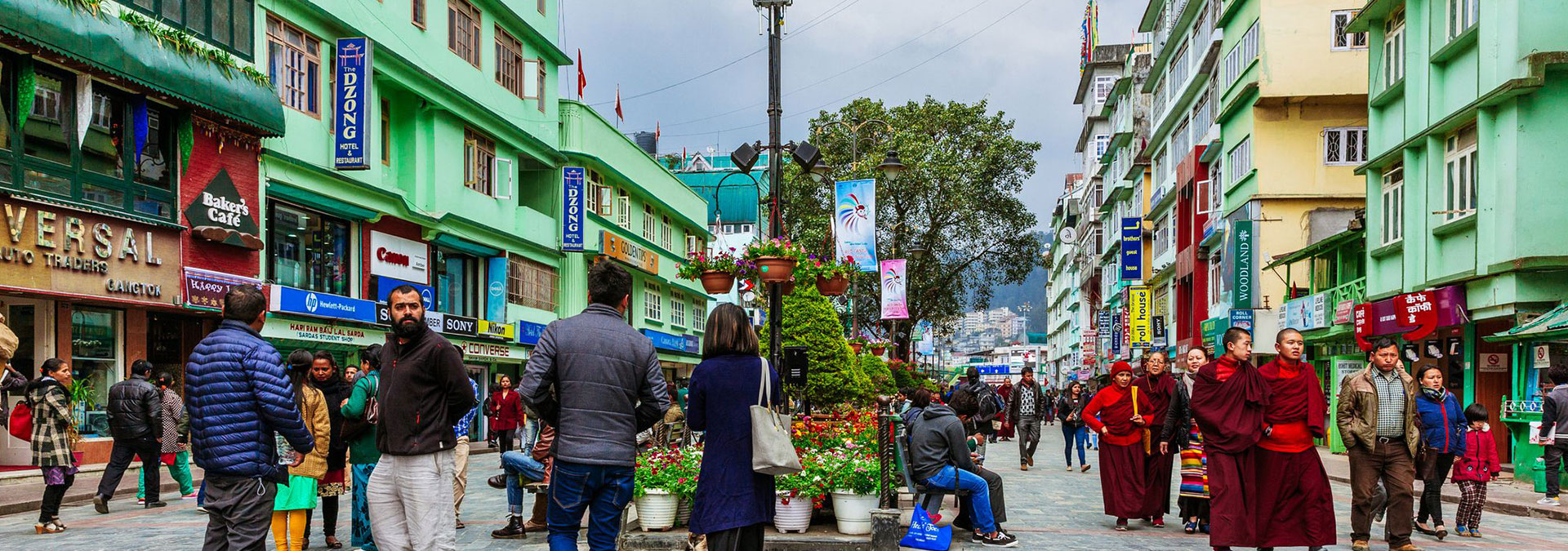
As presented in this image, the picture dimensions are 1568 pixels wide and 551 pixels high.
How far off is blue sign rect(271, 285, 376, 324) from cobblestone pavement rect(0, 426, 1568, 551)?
7001mm

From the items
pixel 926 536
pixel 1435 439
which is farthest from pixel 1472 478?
pixel 926 536

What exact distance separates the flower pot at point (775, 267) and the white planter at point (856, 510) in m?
3.36

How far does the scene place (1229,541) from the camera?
9.12m

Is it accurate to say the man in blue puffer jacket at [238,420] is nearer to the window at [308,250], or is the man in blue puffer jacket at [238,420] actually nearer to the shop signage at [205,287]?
the shop signage at [205,287]

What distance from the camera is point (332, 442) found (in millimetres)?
9406

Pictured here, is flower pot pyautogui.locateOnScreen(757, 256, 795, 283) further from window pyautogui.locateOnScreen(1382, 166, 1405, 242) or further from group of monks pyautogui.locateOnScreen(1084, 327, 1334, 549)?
window pyautogui.locateOnScreen(1382, 166, 1405, 242)

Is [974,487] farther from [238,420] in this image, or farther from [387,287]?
[387,287]

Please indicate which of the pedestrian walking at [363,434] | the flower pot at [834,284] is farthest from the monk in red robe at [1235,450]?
the flower pot at [834,284]

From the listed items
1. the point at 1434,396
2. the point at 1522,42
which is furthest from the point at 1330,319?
the point at 1434,396

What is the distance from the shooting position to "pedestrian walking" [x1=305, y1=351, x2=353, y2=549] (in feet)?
30.7

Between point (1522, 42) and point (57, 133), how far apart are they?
1999 cm

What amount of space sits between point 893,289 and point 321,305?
47.7 ft

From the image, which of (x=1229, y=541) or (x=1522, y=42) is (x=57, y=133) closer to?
(x=1229, y=541)

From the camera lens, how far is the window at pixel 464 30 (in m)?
27.6
